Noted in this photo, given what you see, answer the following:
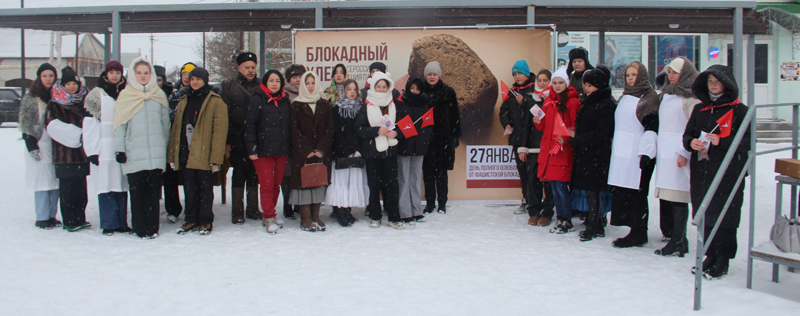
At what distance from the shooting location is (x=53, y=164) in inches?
213

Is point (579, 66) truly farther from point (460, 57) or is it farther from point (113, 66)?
point (113, 66)

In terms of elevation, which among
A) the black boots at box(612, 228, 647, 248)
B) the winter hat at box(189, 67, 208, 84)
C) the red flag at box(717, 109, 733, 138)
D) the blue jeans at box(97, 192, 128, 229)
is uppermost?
the winter hat at box(189, 67, 208, 84)

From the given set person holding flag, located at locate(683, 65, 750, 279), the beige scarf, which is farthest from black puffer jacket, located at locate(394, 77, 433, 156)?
person holding flag, located at locate(683, 65, 750, 279)

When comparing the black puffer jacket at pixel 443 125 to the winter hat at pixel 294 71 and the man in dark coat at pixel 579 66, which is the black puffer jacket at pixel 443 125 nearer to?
the man in dark coat at pixel 579 66

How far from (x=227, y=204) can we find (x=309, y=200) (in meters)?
2.10

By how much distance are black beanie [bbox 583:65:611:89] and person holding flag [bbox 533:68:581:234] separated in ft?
1.15

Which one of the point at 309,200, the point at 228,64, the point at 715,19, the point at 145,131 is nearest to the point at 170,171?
the point at 145,131

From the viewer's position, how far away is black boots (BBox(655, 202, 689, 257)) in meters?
4.52

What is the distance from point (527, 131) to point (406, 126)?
138 centimetres

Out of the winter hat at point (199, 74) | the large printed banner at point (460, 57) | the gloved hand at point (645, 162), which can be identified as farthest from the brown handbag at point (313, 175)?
the gloved hand at point (645, 162)

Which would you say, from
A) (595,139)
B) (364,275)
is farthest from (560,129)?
(364,275)

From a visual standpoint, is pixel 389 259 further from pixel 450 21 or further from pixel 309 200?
pixel 450 21

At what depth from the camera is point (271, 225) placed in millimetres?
5441

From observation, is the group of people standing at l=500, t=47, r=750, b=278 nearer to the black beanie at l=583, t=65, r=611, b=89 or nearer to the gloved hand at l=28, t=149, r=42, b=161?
the black beanie at l=583, t=65, r=611, b=89
